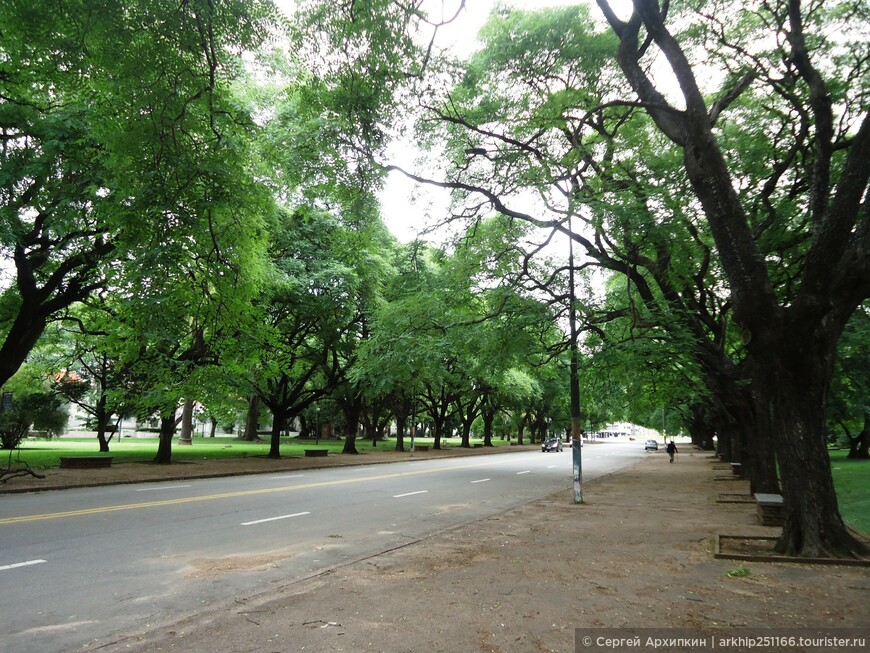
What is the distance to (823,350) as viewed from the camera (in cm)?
739

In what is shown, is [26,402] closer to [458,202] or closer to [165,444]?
[165,444]

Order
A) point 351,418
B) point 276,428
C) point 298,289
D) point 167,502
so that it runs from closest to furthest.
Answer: point 167,502 < point 298,289 < point 276,428 < point 351,418

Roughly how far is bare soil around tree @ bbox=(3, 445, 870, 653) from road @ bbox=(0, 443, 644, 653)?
284 millimetres

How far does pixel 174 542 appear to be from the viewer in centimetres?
846

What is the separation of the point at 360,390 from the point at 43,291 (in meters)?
17.1

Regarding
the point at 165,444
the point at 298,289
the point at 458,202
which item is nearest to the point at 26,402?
the point at 165,444

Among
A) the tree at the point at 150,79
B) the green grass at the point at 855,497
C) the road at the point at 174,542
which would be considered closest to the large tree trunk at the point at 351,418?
the road at the point at 174,542

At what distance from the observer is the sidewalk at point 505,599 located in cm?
455

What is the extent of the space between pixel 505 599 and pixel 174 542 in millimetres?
5613

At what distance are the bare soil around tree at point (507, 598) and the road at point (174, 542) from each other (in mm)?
284

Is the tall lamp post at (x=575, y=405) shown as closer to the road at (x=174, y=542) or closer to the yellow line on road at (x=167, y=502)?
the road at (x=174, y=542)

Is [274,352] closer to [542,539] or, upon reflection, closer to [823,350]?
[542,539]

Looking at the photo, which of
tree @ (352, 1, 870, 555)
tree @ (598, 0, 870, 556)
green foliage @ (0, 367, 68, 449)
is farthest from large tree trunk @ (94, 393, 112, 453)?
tree @ (598, 0, 870, 556)

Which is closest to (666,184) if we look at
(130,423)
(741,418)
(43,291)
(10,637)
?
(741,418)
